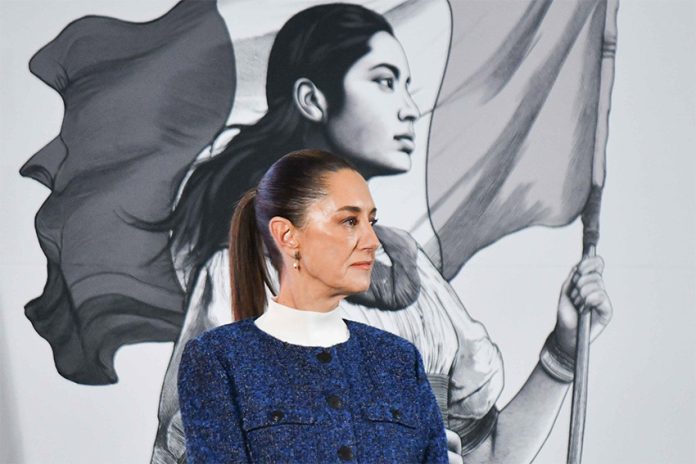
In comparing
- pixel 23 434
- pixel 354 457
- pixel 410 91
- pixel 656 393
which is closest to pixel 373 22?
pixel 410 91

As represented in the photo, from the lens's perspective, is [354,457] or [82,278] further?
[82,278]

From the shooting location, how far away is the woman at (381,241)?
10.1 ft

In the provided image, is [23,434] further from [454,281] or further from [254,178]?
[454,281]

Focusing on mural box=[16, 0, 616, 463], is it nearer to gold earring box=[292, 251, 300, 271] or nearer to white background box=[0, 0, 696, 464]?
white background box=[0, 0, 696, 464]

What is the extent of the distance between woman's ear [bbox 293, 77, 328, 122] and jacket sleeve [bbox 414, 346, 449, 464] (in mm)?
1504

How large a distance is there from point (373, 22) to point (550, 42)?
50cm

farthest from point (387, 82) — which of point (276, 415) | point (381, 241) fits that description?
point (276, 415)

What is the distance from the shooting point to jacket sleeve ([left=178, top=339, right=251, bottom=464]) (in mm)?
1614

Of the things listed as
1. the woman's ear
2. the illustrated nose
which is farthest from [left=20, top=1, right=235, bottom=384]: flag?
the illustrated nose

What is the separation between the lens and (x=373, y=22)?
3203mm

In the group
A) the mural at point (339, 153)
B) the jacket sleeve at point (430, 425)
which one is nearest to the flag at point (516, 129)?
the mural at point (339, 153)

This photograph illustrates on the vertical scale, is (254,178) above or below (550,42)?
below

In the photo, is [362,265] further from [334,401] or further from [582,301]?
[582,301]

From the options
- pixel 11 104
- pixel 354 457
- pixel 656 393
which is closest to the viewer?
pixel 354 457
